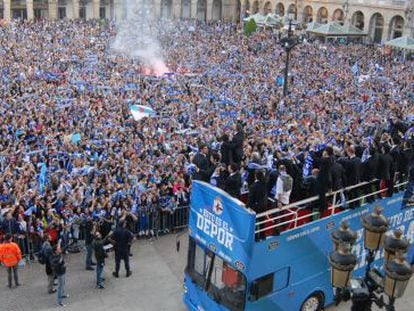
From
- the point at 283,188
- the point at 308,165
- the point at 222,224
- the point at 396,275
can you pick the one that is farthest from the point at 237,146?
the point at 396,275

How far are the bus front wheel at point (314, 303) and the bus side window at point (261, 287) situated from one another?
1.45 meters

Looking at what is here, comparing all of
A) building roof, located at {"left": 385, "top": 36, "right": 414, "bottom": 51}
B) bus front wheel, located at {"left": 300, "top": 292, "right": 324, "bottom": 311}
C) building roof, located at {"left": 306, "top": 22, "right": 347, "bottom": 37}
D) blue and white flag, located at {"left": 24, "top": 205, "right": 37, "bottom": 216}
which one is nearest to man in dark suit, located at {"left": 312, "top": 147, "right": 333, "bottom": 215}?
bus front wheel, located at {"left": 300, "top": 292, "right": 324, "bottom": 311}

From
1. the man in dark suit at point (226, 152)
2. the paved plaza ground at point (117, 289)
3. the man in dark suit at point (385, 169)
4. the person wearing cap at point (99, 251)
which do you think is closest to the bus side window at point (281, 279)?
the paved plaza ground at point (117, 289)

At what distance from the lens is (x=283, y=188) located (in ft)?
34.1

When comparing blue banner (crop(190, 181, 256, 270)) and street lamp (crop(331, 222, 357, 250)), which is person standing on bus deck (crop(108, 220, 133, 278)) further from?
street lamp (crop(331, 222, 357, 250))

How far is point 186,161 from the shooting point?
17.1m

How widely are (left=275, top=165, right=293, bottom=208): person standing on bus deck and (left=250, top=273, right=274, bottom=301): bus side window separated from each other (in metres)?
1.42

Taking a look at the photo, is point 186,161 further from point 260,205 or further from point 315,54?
point 315,54

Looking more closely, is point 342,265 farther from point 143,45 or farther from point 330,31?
point 330,31

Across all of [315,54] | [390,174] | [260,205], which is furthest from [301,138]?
[315,54]

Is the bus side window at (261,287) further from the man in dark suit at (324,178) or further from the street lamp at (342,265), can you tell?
the street lamp at (342,265)

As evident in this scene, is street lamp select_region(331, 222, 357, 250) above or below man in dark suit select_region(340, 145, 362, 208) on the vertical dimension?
above

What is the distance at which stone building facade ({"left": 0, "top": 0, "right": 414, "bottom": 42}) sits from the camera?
53750 millimetres

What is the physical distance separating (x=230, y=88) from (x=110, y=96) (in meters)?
6.42
